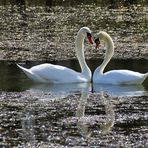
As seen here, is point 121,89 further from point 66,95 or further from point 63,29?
point 63,29

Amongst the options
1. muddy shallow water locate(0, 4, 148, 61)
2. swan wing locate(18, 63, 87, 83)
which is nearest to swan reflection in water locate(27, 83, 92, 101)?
swan wing locate(18, 63, 87, 83)

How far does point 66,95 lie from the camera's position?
11617 millimetres

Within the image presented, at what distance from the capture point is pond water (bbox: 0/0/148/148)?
340 inches

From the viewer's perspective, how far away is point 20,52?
663 inches

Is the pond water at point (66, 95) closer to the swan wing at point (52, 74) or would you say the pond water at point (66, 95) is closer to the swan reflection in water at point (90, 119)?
the swan reflection in water at point (90, 119)

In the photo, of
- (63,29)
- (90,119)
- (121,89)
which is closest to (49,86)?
(121,89)

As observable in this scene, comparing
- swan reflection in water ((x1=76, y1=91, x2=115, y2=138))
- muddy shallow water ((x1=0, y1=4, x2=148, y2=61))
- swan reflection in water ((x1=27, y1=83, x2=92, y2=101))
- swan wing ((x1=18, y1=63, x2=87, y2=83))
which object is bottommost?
swan reflection in water ((x1=27, y1=83, x2=92, y2=101))

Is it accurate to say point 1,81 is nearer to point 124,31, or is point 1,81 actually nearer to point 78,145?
point 78,145

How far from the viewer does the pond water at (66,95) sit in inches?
340

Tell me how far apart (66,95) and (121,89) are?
4.31 ft

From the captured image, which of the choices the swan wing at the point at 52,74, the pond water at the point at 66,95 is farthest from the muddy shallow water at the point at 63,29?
the swan wing at the point at 52,74

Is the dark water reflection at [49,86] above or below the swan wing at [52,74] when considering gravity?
below

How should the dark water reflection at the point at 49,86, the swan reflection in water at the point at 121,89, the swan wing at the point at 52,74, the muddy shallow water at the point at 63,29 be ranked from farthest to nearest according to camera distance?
the muddy shallow water at the point at 63,29
the swan wing at the point at 52,74
the dark water reflection at the point at 49,86
the swan reflection in water at the point at 121,89

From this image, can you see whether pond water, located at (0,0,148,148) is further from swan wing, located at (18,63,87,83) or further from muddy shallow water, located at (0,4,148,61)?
swan wing, located at (18,63,87,83)
